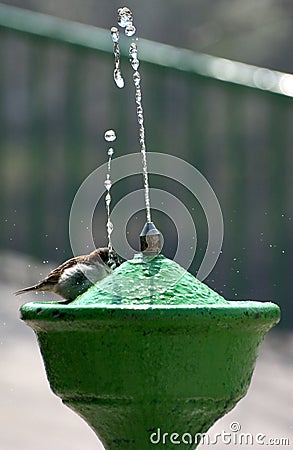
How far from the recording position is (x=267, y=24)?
8.56 m

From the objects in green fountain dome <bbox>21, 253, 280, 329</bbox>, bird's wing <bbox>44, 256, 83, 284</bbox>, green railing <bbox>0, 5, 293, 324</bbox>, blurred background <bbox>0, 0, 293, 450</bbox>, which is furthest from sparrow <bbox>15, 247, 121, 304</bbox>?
green railing <bbox>0, 5, 293, 324</bbox>

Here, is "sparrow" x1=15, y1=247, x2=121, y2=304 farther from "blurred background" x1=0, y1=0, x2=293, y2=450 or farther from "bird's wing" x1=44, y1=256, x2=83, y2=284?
"blurred background" x1=0, y1=0, x2=293, y2=450

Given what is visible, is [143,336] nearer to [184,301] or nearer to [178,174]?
[184,301]

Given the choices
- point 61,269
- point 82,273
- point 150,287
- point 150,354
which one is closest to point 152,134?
point 61,269

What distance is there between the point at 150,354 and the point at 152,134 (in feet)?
17.4

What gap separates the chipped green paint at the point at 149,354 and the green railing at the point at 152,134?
4.55 meters

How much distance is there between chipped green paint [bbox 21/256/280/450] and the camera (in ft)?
5.37

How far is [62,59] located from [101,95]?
332mm

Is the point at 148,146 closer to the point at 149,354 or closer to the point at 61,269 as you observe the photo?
the point at 61,269

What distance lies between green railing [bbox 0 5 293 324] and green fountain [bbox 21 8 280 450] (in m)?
4.54

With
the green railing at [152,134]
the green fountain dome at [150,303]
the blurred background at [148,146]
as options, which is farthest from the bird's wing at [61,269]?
the green railing at [152,134]

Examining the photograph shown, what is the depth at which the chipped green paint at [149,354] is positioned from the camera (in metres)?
1.64

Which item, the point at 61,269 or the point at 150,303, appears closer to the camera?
the point at 150,303

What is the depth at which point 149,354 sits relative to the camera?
1.65 m
